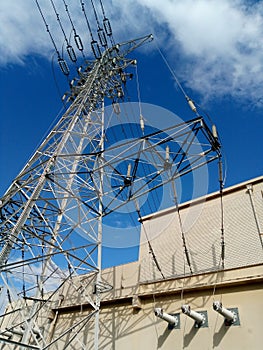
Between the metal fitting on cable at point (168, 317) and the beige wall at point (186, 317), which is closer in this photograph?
the beige wall at point (186, 317)

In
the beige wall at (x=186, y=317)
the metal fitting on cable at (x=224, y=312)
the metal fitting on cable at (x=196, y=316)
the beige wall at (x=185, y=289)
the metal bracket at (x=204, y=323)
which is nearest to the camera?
the metal fitting on cable at (x=224, y=312)

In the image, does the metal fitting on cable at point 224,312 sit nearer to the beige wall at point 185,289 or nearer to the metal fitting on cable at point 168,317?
the beige wall at point 185,289

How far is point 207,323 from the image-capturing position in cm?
732

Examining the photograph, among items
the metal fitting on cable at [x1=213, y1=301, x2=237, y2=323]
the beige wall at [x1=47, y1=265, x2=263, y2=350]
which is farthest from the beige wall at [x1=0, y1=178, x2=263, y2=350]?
the metal fitting on cable at [x1=213, y1=301, x2=237, y2=323]

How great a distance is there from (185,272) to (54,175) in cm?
578

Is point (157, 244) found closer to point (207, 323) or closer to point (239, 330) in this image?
point (207, 323)

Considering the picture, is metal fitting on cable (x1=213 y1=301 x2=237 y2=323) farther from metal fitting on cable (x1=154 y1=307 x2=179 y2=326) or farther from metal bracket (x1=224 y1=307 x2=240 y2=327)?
metal fitting on cable (x1=154 y1=307 x2=179 y2=326)

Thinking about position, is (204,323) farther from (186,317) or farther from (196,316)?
(186,317)

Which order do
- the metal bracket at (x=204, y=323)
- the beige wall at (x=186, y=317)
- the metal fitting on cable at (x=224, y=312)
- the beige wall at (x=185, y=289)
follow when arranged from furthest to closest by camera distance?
the metal bracket at (x=204, y=323) < the beige wall at (x=185, y=289) < the beige wall at (x=186, y=317) < the metal fitting on cable at (x=224, y=312)

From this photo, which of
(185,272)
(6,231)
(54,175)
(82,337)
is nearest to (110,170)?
(54,175)

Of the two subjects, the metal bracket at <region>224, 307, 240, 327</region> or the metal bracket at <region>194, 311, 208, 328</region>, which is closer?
the metal bracket at <region>224, 307, 240, 327</region>

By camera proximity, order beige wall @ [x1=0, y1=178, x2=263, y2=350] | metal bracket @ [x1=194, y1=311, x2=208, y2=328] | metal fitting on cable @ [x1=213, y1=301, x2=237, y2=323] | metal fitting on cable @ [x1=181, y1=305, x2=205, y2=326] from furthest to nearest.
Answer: metal bracket @ [x1=194, y1=311, x2=208, y2=328] < beige wall @ [x1=0, y1=178, x2=263, y2=350] < metal fitting on cable @ [x1=181, y1=305, x2=205, y2=326] < metal fitting on cable @ [x1=213, y1=301, x2=237, y2=323]

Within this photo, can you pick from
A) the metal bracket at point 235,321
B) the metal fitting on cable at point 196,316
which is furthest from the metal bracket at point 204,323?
the metal bracket at point 235,321

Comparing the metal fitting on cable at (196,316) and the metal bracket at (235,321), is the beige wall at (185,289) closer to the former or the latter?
the metal bracket at (235,321)
